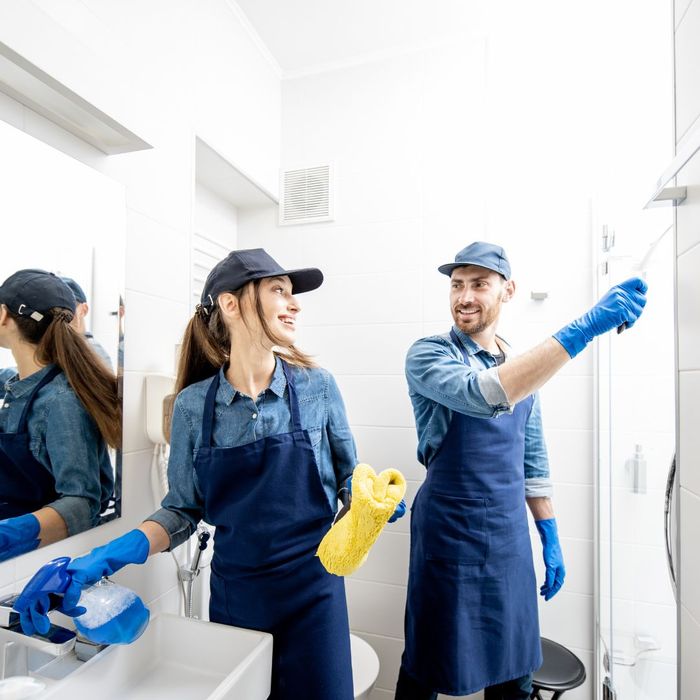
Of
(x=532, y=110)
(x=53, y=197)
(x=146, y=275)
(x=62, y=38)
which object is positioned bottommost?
(x=146, y=275)

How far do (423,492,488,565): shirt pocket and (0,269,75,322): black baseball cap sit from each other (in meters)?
1.09

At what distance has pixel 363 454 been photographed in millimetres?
1927

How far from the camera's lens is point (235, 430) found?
3.66ft

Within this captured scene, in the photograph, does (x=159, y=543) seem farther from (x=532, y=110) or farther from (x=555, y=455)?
(x=532, y=110)

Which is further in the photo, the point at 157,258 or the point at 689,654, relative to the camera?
the point at 157,258

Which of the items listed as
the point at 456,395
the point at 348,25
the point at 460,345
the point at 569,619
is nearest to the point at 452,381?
the point at 456,395

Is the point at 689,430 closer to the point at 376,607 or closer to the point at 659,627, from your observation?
the point at 659,627

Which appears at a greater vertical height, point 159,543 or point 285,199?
point 285,199

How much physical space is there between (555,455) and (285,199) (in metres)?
1.50

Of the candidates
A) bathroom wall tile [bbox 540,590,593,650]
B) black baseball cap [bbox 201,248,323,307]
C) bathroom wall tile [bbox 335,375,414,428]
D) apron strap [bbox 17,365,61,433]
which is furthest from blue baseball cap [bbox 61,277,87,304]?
bathroom wall tile [bbox 540,590,593,650]

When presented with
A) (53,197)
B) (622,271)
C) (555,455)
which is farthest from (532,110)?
(53,197)

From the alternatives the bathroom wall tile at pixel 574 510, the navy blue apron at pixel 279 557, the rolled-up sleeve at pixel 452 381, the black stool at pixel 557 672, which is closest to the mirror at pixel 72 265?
the navy blue apron at pixel 279 557

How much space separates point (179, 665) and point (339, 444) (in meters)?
0.58

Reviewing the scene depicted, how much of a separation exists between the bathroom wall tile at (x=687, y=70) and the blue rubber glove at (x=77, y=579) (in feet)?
4.35
